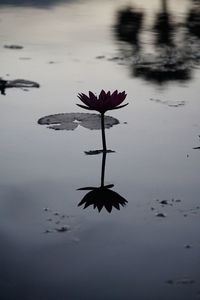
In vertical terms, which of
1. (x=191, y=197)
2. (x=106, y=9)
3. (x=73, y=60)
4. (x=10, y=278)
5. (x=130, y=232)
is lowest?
(x=10, y=278)

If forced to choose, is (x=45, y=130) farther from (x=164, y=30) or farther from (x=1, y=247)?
(x=164, y=30)

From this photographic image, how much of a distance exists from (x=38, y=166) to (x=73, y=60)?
2.17 meters

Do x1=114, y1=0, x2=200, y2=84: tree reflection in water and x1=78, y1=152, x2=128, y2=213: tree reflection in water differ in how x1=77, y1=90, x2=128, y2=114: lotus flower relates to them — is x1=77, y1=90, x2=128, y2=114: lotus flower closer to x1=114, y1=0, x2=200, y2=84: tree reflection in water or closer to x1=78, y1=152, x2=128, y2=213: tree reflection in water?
x1=78, y1=152, x2=128, y2=213: tree reflection in water

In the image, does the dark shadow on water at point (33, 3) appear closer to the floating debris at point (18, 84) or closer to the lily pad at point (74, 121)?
the floating debris at point (18, 84)

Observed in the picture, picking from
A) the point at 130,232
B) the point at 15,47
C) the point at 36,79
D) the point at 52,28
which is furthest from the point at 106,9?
the point at 130,232

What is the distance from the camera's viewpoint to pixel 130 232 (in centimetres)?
155

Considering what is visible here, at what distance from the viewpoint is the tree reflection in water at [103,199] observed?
5.73 feet

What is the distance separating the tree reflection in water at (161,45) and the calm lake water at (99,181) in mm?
22

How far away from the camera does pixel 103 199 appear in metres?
1.80

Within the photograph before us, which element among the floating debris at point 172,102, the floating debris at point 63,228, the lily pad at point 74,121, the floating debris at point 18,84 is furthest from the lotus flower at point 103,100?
the floating debris at point 18,84

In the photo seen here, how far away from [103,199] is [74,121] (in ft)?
2.75

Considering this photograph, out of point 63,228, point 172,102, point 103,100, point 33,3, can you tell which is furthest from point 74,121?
point 33,3

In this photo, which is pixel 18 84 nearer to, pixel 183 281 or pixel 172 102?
pixel 172 102

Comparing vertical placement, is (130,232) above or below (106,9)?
below
